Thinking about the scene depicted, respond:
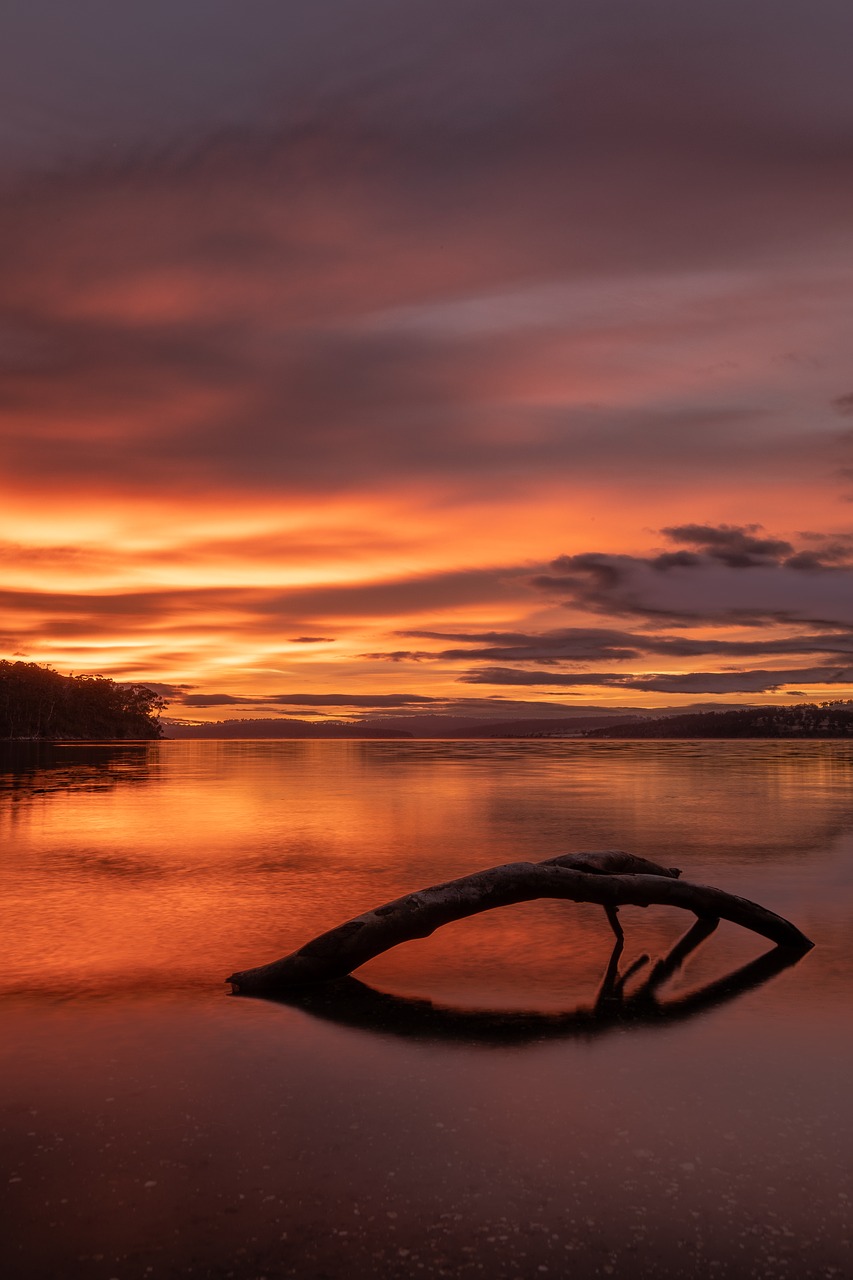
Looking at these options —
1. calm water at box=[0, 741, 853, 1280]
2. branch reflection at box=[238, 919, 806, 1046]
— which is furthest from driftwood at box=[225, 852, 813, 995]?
calm water at box=[0, 741, 853, 1280]

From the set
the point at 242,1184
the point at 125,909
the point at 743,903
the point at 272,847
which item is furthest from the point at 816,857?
the point at 242,1184

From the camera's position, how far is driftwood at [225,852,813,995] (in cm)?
1141

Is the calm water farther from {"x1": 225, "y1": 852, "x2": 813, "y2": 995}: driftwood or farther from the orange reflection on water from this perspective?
{"x1": 225, "y1": 852, "x2": 813, "y2": 995}: driftwood

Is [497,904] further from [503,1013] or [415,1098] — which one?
[415,1098]

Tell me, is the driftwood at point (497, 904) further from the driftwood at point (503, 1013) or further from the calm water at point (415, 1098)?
the calm water at point (415, 1098)

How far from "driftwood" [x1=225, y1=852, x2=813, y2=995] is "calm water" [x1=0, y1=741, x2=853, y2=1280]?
0.47 meters

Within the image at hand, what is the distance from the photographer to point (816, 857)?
75.4ft

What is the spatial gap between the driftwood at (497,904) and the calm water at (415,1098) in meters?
0.47

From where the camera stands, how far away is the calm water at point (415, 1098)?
5.86m

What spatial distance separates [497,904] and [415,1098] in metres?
4.41

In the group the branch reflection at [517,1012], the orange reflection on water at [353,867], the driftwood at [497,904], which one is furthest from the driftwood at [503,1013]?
the orange reflection on water at [353,867]

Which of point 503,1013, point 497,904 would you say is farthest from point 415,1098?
point 497,904

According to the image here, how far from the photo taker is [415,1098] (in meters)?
8.02

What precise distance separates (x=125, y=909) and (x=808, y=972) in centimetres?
1050
